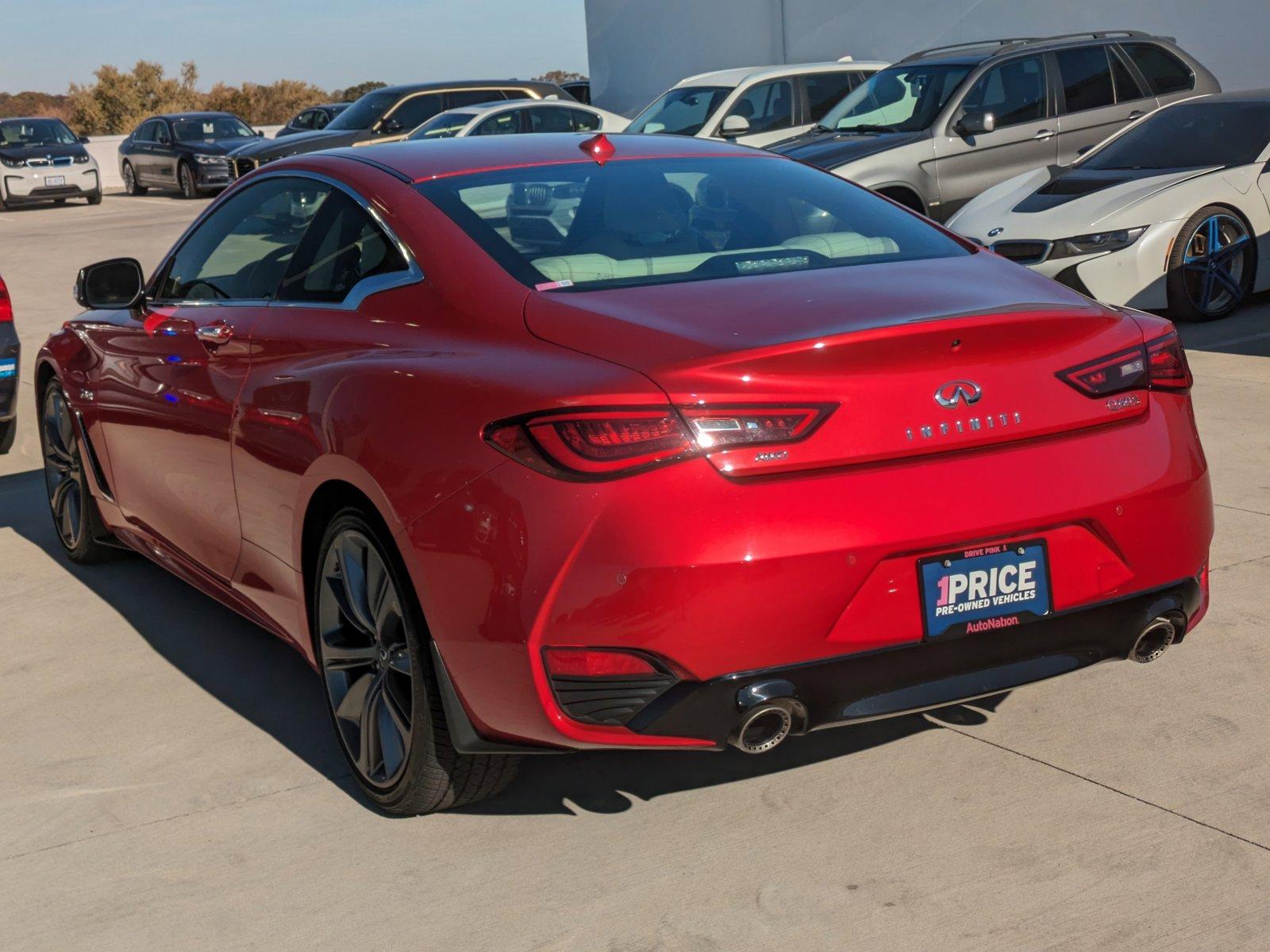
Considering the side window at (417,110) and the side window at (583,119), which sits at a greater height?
the side window at (417,110)

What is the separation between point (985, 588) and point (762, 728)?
52cm

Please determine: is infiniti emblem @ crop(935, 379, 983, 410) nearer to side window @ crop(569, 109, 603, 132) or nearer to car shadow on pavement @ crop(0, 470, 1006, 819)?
car shadow on pavement @ crop(0, 470, 1006, 819)

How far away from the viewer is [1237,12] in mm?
16938

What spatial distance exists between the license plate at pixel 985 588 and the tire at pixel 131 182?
98.2ft

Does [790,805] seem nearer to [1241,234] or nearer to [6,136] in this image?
[1241,234]

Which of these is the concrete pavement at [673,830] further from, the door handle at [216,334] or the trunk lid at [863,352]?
the door handle at [216,334]

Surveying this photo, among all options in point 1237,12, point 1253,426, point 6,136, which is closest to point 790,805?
point 1253,426

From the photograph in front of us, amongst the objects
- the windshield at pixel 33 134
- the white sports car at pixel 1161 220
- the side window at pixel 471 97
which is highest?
the windshield at pixel 33 134

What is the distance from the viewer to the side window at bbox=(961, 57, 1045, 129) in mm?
12758

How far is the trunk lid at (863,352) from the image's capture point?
9.65 ft

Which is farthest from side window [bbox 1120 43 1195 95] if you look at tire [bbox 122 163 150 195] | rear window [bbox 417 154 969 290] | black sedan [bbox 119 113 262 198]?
tire [bbox 122 163 150 195]

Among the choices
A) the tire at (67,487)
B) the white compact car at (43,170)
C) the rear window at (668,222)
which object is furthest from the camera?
the white compact car at (43,170)

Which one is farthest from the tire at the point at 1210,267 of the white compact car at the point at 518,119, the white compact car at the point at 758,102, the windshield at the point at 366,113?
the windshield at the point at 366,113

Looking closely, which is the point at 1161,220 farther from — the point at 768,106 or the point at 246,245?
the point at 768,106
